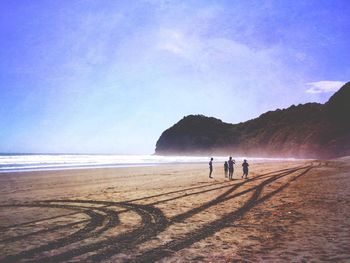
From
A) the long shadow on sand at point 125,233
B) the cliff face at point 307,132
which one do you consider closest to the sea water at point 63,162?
the long shadow on sand at point 125,233

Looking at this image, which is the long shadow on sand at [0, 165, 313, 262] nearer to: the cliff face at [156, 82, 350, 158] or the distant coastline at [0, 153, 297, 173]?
the distant coastline at [0, 153, 297, 173]

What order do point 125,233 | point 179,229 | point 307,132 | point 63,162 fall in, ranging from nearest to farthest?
point 125,233
point 179,229
point 63,162
point 307,132

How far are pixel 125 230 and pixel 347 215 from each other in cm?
740

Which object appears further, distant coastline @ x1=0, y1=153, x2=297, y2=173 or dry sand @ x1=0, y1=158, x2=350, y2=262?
distant coastline @ x1=0, y1=153, x2=297, y2=173

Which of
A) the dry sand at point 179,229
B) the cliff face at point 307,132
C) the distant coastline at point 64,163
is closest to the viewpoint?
the dry sand at point 179,229

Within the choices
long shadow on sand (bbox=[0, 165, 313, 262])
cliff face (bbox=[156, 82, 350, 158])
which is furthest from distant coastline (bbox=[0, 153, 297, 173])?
cliff face (bbox=[156, 82, 350, 158])

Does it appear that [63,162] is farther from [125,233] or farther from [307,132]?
[307,132]

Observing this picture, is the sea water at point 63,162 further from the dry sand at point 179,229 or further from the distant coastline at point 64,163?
the dry sand at point 179,229

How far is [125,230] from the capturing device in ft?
30.0

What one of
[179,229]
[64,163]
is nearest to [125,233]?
[179,229]

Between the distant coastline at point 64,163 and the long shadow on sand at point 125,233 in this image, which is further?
the distant coastline at point 64,163

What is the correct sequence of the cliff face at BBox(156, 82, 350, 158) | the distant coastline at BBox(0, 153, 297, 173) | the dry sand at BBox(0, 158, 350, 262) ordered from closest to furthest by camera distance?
the dry sand at BBox(0, 158, 350, 262), the distant coastline at BBox(0, 153, 297, 173), the cliff face at BBox(156, 82, 350, 158)

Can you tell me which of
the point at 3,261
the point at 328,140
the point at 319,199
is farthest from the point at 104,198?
the point at 328,140

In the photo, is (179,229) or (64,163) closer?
(179,229)
